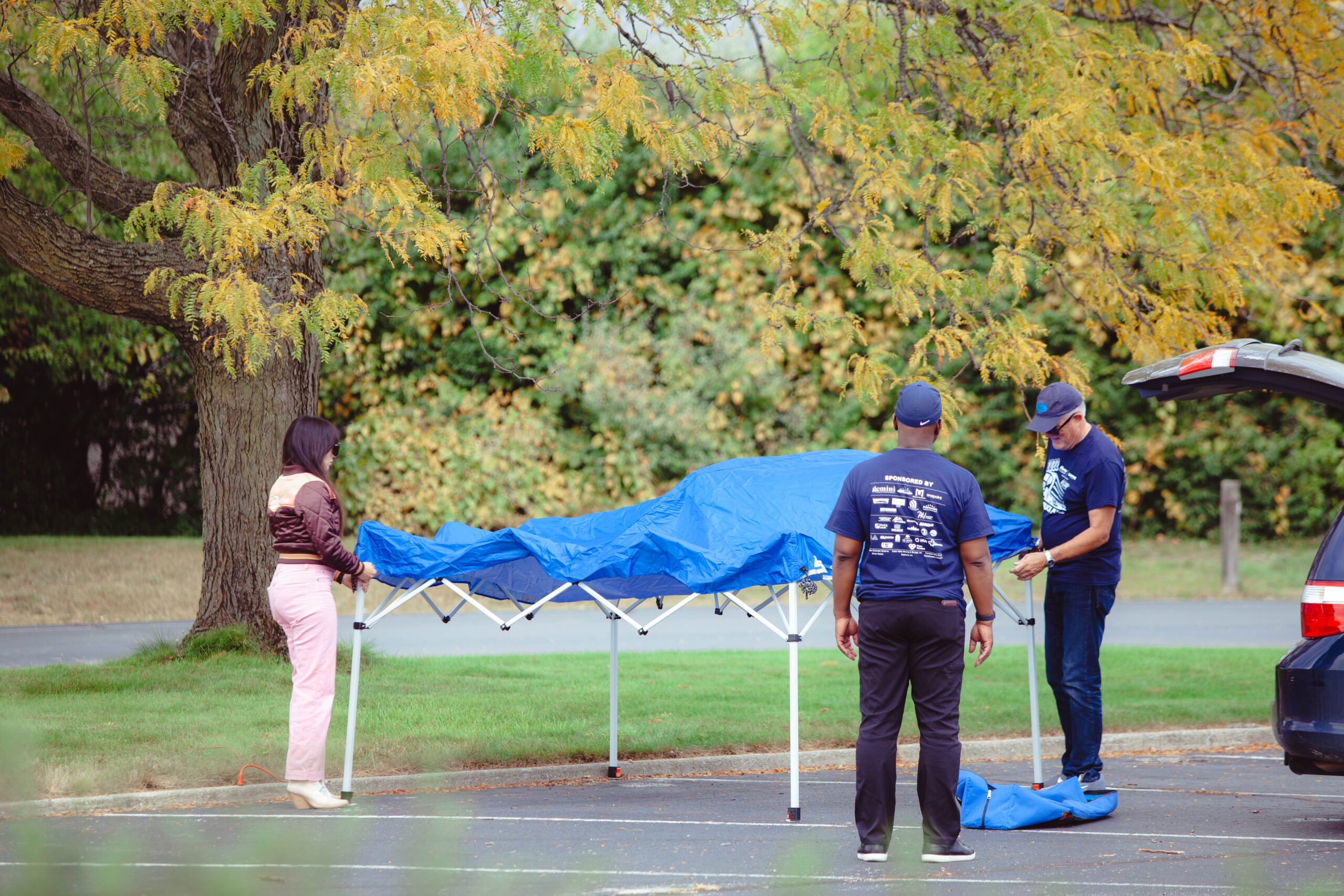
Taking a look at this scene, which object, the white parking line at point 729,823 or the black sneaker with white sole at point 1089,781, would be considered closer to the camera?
the white parking line at point 729,823

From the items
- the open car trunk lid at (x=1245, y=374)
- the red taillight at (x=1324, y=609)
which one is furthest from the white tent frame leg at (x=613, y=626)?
the red taillight at (x=1324, y=609)

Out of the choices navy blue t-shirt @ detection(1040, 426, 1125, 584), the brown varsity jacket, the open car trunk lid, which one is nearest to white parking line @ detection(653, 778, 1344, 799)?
navy blue t-shirt @ detection(1040, 426, 1125, 584)

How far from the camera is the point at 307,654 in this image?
6652 mm

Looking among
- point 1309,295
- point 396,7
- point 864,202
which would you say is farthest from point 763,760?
point 1309,295

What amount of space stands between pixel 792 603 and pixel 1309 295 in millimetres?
14026

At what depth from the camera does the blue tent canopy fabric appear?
648 centimetres

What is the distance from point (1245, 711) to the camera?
384 inches

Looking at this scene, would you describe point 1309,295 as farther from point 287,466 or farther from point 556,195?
point 287,466

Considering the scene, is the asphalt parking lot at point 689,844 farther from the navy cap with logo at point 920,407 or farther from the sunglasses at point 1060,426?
the sunglasses at point 1060,426

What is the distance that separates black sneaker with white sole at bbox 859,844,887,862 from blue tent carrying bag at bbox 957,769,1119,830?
100 cm

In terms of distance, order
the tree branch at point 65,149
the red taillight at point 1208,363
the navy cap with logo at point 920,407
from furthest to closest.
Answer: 1. the tree branch at point 65,149
2. the red taillight at point 1208,363
3. the navy cap with logo at point 920,407

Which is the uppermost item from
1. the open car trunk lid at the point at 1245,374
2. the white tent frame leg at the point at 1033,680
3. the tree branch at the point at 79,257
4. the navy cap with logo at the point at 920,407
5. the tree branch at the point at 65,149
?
the tree branch at the point at 65,149

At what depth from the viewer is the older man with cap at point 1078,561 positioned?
6.58 m

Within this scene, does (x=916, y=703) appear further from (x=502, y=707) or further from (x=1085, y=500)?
(x=502, y=707)
